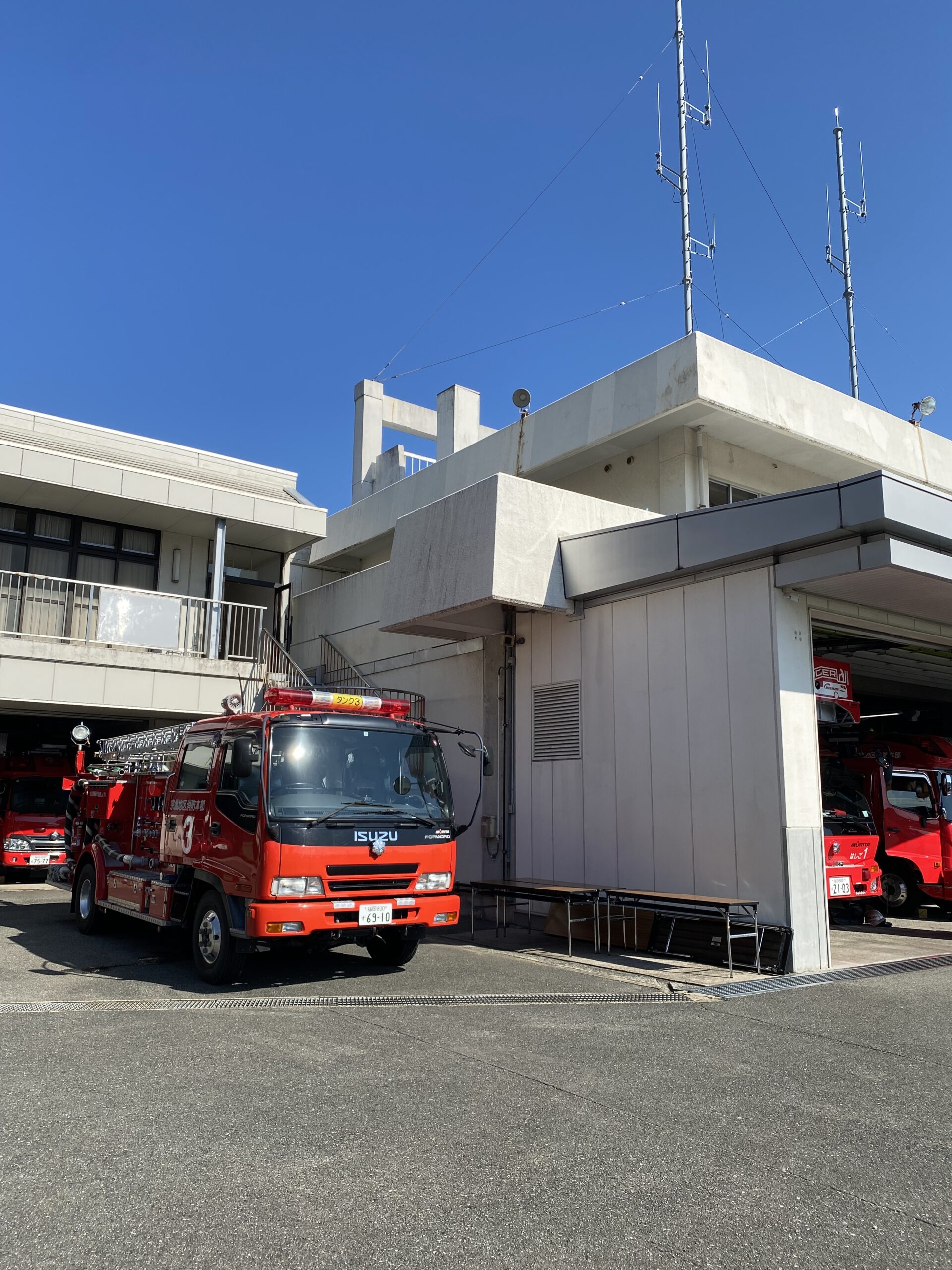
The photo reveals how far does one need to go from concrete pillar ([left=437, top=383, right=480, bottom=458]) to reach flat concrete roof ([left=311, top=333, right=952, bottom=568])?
2.87 meters

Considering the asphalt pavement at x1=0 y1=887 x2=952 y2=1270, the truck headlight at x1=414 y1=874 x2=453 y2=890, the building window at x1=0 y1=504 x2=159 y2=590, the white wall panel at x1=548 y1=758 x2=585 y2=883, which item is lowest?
the asphalt pavement at x1=0 y1=887 x2=952 y2=1270

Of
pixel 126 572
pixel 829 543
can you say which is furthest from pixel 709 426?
pixel 126 572

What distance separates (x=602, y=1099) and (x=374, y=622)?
1287cm

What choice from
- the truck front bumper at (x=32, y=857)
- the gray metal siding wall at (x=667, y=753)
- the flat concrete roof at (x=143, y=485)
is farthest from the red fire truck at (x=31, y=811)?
the gray metal siding wall at (x=667, y=753)

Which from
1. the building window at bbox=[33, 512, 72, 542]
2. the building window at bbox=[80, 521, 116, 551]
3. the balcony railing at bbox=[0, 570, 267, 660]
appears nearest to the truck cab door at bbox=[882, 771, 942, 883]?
the balcony railing at bbox=[0, 570, 267, 660]

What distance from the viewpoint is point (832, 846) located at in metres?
13.0

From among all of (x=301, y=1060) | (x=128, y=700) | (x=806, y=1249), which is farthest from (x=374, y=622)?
(x=806, y=1249)

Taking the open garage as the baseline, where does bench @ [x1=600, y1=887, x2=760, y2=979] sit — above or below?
below

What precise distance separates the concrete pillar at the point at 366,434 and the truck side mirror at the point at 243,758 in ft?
51.4

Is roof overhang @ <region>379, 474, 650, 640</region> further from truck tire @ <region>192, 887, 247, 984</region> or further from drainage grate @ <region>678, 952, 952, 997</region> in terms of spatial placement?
drainage grate @ <region>678, 952, 952, 997</region>

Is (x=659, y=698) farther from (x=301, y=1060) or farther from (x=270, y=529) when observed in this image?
(x=270, y=529)

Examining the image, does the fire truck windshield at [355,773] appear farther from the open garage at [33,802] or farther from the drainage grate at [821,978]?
the open garage at [33,802]

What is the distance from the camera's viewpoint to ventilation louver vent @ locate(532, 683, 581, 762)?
39.6 ft

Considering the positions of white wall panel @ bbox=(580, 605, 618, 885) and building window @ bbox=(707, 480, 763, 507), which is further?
building window @ bbox=(707, 480, 763, 507)
